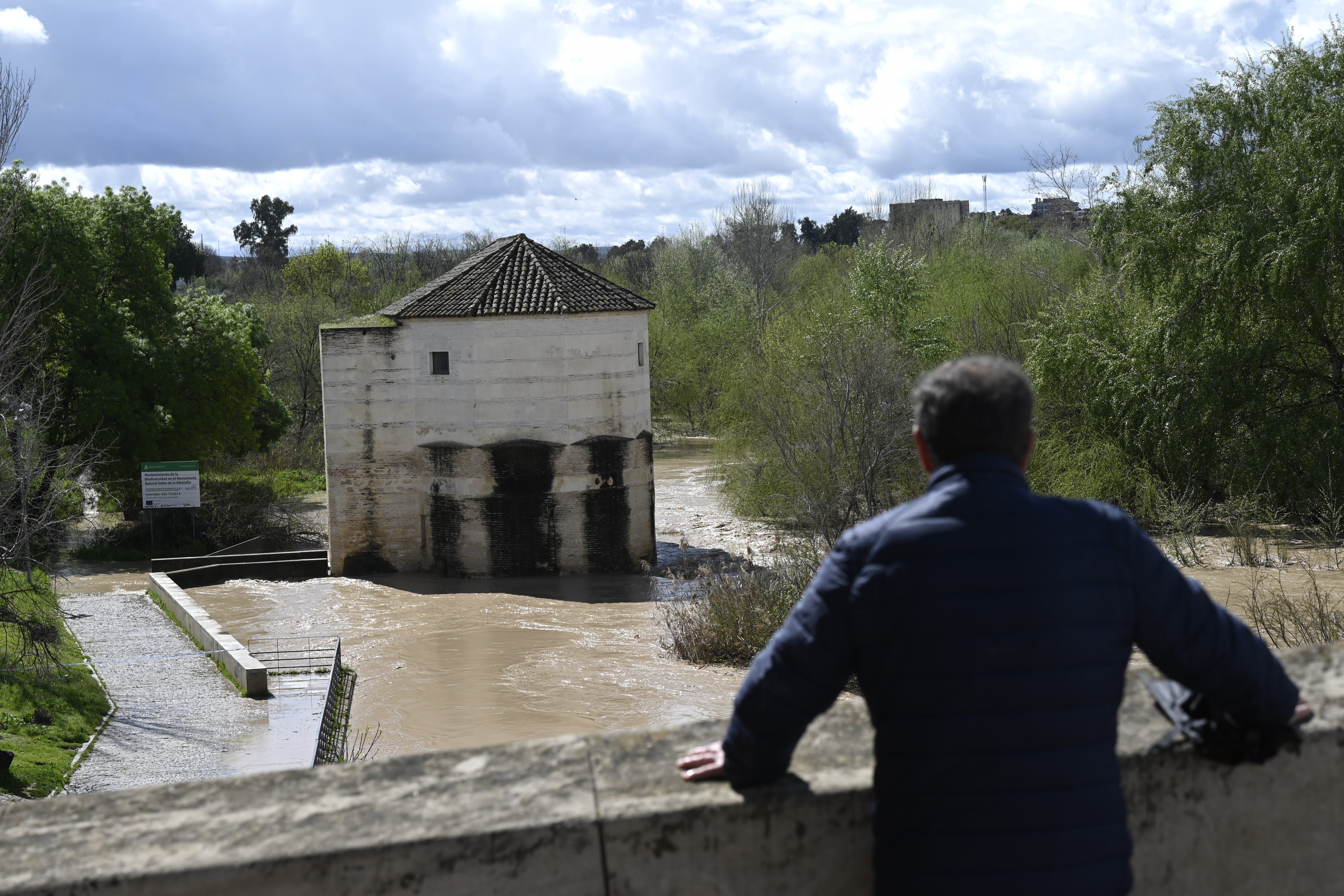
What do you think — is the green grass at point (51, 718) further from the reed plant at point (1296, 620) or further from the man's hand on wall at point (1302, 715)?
the man's hand on wall at point (1302, 715)

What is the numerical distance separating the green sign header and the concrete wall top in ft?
99.4

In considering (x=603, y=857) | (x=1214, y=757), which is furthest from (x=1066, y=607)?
(x=603, y=857)

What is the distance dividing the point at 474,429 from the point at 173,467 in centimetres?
854

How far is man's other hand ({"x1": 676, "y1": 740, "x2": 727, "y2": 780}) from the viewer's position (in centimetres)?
221

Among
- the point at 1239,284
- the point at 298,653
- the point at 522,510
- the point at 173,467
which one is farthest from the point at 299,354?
the point at 1239,284

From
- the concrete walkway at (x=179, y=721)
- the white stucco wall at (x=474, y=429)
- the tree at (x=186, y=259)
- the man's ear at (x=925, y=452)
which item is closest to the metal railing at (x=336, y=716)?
the concrete walkway at (x=179, y=721)

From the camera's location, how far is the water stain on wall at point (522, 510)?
27938 mm

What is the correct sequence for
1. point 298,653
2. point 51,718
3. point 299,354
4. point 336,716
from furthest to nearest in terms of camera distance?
point 299,354 < point 298,653 < point 336,716 < point 51,718

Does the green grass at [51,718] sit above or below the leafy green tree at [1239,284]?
below

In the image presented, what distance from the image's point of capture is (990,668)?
6.55 feet

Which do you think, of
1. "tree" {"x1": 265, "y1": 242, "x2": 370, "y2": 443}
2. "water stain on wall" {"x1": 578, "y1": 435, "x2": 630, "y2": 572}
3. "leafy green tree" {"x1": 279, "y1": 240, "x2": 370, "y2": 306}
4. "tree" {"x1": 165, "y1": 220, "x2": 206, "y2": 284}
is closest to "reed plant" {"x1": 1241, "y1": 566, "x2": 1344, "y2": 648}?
"water stain on wall" {"x1": 578, "y1": 435, "x2": 630, "y2": 572}

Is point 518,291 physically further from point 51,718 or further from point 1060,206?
point 1060,206

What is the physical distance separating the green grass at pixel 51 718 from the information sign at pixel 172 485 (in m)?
11.0

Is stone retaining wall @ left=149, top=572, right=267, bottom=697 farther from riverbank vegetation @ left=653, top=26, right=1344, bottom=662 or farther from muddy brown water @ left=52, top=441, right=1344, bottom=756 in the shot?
riverbank vegetation @ left=653, top=26, right=1344, bottom=662
